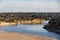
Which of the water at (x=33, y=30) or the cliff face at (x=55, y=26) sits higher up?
the cliff face at (x=55, y=26)

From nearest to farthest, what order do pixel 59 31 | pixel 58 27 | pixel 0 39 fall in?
pixel 0 39, pixel 59 31, pixel 58 27

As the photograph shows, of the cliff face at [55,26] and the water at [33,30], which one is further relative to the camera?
the cliff face at [55,26]

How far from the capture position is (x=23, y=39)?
28.3 meters

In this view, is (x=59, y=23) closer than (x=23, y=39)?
No

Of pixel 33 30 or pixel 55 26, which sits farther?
pixel 33 30

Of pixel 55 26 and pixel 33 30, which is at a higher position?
pixel 55 26

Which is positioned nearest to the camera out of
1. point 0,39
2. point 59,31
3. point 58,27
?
point 0,39

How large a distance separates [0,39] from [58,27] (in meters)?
19.8

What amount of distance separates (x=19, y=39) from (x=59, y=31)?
50.5ft

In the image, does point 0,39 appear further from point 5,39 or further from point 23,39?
point 23,39

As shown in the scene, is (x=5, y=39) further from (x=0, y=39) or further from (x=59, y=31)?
(x=59, y=31)

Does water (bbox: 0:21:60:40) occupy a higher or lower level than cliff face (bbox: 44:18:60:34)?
lower

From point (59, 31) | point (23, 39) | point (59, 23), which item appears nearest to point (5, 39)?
point (23, 39)

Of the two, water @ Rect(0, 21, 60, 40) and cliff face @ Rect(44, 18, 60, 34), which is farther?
cliff face @ Rect(44, 18, 60, 34)
